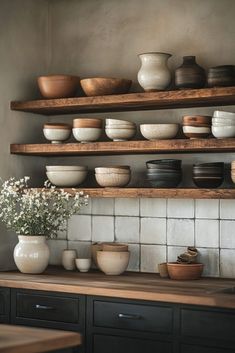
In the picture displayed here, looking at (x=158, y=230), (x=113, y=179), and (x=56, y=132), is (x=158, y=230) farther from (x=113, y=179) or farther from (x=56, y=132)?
(x=56, y=132)

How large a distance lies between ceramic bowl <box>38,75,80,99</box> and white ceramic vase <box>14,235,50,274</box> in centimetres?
94

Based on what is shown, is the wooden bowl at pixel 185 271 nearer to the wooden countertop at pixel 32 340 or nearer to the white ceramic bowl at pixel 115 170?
the white ceramic bowl at pixel 115 170

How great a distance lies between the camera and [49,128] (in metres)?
5.07

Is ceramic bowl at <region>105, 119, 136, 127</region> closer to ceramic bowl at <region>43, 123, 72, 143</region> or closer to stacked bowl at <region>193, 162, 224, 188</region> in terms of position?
ceramic bowl at <region>43, 123, 72, 143</region>

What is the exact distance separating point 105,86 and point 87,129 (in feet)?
0.96

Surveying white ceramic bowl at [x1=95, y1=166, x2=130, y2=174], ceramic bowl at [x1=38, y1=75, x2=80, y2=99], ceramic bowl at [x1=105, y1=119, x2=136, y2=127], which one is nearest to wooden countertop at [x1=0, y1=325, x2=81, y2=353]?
white ceramic bowl at [x1=95, y1=166, x2=130, y2=174]

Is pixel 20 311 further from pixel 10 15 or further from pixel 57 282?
pixel 10 15

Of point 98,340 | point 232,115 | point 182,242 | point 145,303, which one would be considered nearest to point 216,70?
point 232,115

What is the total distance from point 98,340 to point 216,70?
1.67 m

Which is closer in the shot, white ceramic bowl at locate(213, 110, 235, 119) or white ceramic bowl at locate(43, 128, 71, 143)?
white ceramic bowl at locate(213, 110, 235, 119)

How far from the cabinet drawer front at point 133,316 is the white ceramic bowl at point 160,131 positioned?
105cm

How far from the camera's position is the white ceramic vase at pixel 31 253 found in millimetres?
4859

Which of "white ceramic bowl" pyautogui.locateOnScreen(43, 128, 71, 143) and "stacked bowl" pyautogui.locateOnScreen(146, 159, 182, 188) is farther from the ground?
"white ceramic bowl" pyautogui.locateOnScreen(43, 128, 71, 143)

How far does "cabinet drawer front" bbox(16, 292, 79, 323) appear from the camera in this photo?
4438mm
